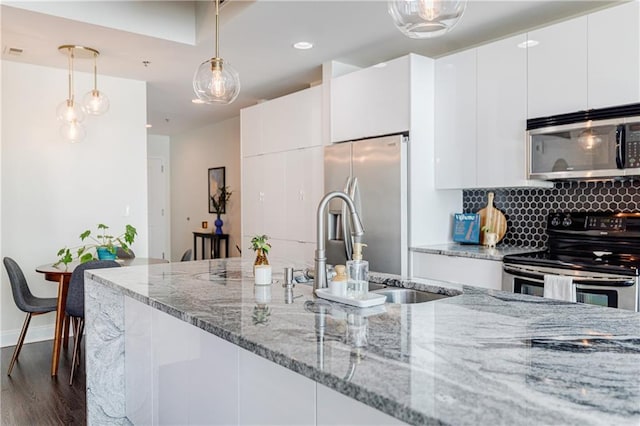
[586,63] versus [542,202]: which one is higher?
[586,63]

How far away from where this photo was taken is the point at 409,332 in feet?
4.25

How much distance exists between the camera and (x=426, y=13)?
1732 mm

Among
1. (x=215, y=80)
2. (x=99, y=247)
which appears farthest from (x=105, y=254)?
(x=215, y=80)

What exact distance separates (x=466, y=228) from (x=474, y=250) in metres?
0.45

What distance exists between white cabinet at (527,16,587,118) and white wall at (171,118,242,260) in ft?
15.5

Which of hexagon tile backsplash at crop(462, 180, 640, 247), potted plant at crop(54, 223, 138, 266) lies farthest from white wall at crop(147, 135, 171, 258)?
hexagon tile backsplash at crop(462, 180, 640, 247)

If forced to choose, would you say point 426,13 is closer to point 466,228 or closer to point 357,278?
point 357,278

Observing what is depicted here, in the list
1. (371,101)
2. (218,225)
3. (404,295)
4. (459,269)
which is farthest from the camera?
(218,225)

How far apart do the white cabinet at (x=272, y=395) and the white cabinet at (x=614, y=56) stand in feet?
8.65

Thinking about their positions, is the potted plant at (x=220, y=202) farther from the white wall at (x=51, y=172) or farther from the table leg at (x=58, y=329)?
the table leg at (x=58, y=329)

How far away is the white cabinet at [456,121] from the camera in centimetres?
368

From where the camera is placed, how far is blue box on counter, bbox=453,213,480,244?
3924 millimetres

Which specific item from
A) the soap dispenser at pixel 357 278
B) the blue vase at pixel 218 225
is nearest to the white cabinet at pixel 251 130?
the blue vase at pixel 218 225

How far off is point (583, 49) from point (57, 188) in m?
4.57
